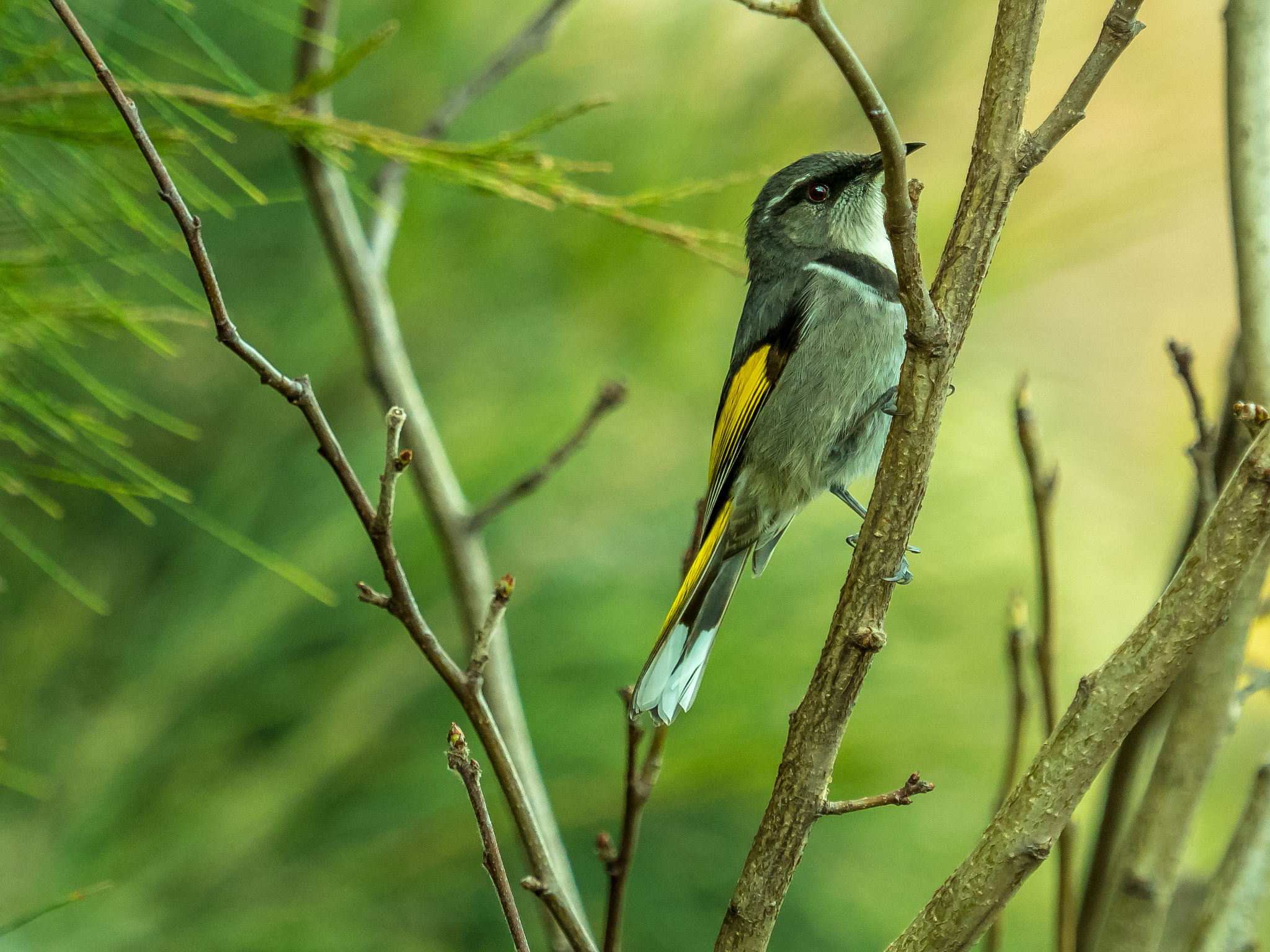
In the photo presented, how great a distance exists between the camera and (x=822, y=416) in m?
1.35

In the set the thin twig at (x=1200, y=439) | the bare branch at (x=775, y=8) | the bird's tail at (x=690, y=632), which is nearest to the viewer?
the bare branch at (x=775, y=8)

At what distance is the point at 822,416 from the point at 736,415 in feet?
0.36

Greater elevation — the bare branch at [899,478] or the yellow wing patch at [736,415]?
the yellow wing patch at [736,415]

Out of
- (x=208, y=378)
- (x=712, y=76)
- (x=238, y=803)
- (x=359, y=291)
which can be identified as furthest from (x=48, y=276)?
(x=712, y=76)

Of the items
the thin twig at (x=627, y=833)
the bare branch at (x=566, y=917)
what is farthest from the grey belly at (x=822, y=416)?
the bare branch at (x=566, y=917)

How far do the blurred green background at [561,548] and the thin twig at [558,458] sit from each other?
62cm

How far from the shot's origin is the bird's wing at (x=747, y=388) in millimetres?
1350

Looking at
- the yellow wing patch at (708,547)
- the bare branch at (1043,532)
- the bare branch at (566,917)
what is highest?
the yellow wing patch at (708,547)

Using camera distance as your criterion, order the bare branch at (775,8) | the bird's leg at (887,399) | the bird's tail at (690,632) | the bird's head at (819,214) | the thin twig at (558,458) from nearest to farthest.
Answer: the bare branch at (775,8), the thin twig at (558,458), the bird's tail at (690,632), the bird's leg at (887,399), the bird's head at (819,214)

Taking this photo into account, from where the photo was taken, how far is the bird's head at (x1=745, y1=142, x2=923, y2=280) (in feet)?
4.88

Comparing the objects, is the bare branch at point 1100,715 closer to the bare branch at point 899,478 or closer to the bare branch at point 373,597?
the bare branch at point 899,478

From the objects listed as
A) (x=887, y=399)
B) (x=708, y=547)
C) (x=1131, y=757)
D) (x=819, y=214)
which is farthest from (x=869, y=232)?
(x=1131, y=757)

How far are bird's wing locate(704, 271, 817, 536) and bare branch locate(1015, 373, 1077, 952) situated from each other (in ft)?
1.77

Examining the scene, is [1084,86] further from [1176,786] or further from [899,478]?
[1176,786]
